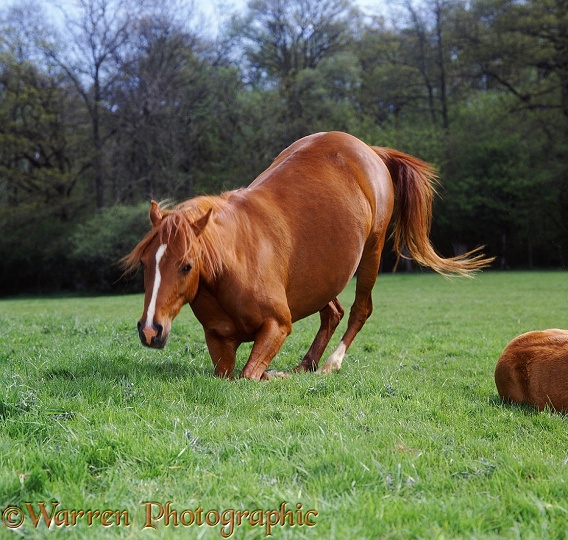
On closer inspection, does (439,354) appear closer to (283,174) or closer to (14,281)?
(283,174)

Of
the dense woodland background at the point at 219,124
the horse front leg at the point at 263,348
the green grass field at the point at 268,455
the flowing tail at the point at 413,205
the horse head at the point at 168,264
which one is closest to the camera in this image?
the green grass field at the point at 268,455

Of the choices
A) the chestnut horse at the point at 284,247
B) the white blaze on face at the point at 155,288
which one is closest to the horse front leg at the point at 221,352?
the chestnut horse at the point at 284,247

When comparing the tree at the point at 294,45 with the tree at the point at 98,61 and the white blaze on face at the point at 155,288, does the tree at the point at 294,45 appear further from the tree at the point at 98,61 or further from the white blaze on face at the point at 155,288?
the white blaze on face at the point at 155,288

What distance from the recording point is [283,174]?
6324 millimetres

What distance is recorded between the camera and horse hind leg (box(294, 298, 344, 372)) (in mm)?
6752

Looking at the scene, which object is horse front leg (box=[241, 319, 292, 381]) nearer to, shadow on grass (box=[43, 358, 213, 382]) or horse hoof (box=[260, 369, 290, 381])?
horse hoof (box=[260, 369, 290, 381])

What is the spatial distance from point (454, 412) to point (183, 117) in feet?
135

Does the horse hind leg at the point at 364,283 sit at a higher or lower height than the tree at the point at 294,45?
lower

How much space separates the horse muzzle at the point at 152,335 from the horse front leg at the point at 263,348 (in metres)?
1.03

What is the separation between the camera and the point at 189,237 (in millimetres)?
4918

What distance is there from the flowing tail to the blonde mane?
2.92m

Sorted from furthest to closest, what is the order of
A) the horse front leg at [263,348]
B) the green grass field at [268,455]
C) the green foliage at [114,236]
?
the green foliage at [114,236] < the horse front leg at [263,348] < the green grass field at [268,455]

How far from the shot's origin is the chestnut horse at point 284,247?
4938 mm

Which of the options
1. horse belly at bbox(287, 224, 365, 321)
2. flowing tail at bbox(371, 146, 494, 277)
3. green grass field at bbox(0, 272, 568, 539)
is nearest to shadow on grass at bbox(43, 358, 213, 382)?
green grass field at bbox(0, 272, 568, 539)
